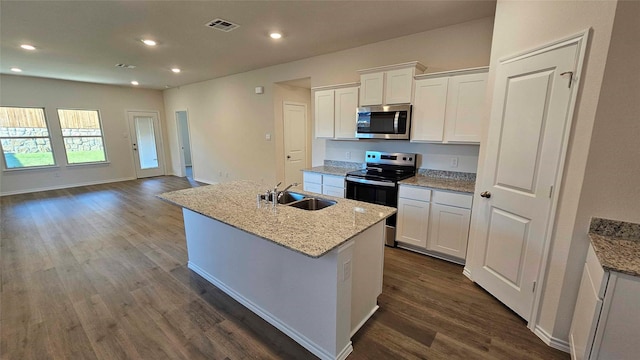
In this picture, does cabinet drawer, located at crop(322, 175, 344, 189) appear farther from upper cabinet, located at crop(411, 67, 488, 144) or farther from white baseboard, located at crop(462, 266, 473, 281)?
white baseboard, located at crop(462, 266, 473, 281)

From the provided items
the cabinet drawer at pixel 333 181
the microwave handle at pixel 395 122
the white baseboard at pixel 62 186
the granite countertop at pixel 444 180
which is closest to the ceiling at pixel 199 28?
the microwave handle at pixel 395 122

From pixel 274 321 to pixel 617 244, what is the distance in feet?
7.22

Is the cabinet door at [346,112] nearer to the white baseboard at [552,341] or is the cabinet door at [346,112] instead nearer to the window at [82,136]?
the white baseboard at [552,341]

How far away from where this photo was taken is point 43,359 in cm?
173

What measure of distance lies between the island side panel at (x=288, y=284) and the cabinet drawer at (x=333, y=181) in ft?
5.68

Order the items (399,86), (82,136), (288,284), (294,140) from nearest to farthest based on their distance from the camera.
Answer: (288,284) < (399,86) < (294,140) < (82,136)

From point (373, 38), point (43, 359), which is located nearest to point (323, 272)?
point (43, 359)

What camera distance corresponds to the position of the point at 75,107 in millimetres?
6555

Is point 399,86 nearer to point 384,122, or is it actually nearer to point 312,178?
point 384,122

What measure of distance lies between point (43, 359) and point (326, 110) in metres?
3.63

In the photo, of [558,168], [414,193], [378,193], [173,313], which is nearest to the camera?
[558,168]

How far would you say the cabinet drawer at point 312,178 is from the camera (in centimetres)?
381

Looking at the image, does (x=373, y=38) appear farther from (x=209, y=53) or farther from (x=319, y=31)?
(x=209, y=53)

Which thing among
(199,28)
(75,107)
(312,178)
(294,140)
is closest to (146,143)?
(75,107)
